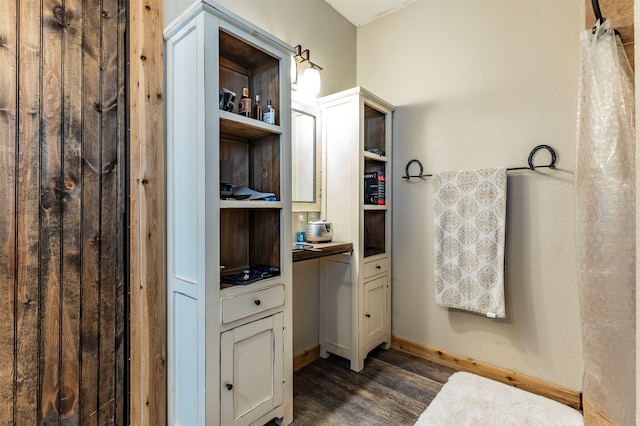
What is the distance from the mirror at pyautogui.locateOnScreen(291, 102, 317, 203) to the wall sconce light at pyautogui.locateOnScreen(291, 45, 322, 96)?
0.41 feet

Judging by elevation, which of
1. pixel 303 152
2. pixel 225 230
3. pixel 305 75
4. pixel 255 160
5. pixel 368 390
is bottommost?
pixel 368 390

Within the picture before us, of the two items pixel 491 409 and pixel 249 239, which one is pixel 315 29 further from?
pixel 491 409

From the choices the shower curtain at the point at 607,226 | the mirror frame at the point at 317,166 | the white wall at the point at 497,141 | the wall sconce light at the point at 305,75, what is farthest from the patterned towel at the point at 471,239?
the wall sconce light at the point at 305,75

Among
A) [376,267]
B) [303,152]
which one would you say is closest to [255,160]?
[303,152]

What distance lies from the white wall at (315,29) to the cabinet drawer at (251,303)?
57.9 inches

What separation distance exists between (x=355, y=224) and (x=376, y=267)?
1.35 ft

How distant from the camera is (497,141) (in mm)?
2098

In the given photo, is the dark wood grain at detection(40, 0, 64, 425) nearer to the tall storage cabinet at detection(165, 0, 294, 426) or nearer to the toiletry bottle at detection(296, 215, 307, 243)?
the tall storage cabinet at detection(165, 0, 294, 426)

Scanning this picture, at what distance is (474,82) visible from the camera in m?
2.19

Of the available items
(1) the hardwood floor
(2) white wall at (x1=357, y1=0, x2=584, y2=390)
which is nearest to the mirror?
(2) white wall at (x1=357, y1=0, x2=584, y2=390)

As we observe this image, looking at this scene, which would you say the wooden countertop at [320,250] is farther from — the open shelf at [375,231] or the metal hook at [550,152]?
the metal hook at [550,152]

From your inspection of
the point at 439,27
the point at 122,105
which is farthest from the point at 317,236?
the point at 439,27

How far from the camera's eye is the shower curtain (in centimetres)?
94

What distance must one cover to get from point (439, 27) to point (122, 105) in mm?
2207
